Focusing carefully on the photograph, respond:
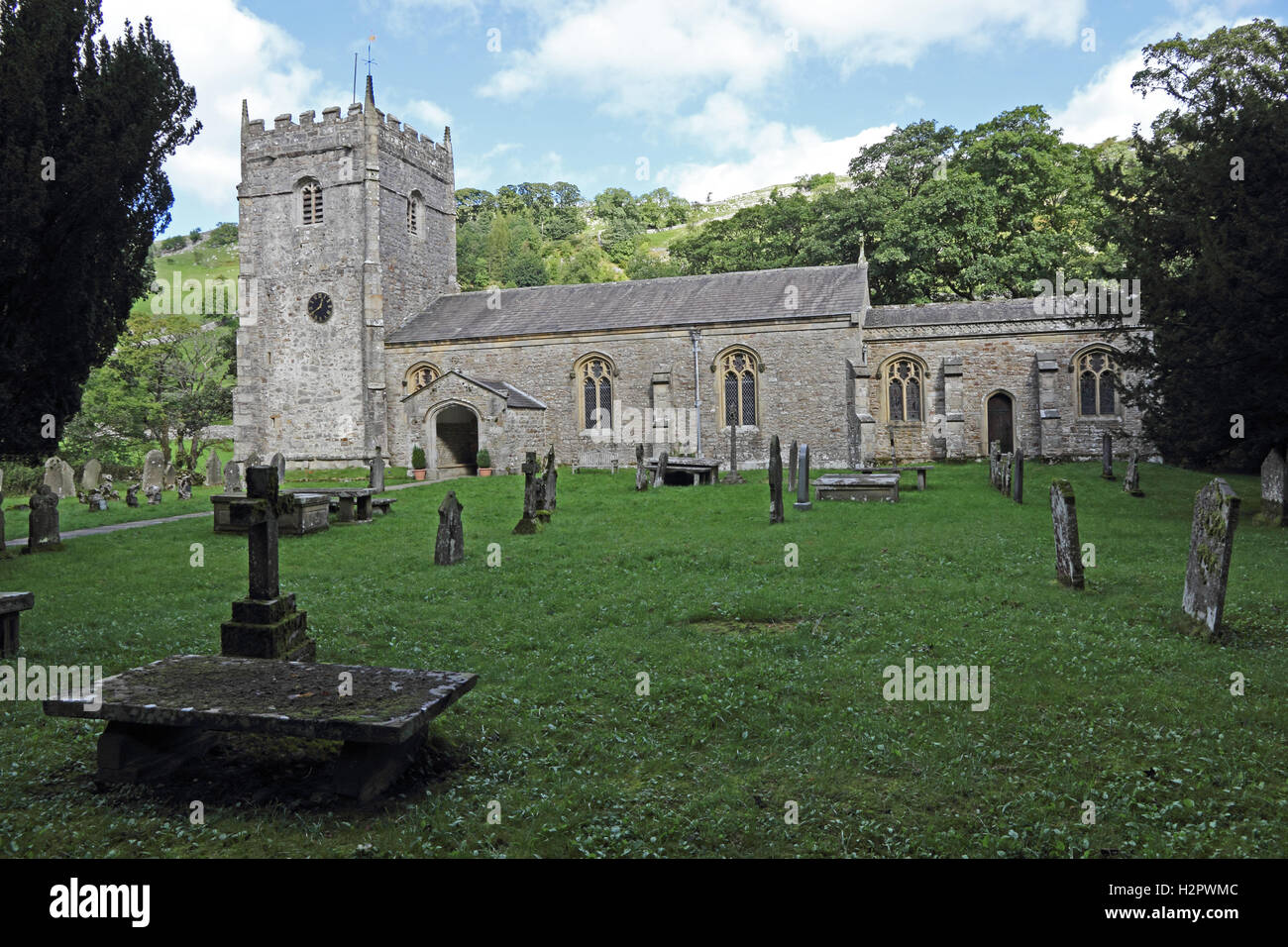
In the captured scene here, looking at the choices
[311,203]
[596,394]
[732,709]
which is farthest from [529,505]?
[311,203]

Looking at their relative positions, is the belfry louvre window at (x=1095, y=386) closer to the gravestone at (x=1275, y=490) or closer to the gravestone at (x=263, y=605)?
the gravestone at (x=1275, y=490)

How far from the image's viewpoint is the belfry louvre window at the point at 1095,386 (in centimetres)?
2633

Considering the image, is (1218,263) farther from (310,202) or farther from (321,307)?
(310,202)

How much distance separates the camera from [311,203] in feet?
99.4

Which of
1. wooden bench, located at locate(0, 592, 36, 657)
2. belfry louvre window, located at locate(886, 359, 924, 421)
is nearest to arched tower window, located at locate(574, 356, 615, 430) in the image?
belfry louvre window, located at locate(886, 359, 924, 421)

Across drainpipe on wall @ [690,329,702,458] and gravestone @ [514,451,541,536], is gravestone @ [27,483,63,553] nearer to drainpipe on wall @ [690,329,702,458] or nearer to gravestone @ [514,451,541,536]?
gravestone @ [514,451,541,536]

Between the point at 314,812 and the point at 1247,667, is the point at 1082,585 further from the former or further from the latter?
the point at 314,812

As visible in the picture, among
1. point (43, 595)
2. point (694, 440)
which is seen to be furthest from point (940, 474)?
point (43, 595)

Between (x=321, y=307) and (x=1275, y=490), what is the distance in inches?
1178

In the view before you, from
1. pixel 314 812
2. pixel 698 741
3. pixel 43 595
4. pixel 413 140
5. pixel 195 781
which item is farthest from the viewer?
pixel 413 140

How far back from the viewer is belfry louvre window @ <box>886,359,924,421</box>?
27859 millimetres

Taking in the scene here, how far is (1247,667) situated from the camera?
18.2ft

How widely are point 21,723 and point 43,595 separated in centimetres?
481

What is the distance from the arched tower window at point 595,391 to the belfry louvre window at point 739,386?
14.4 feet
